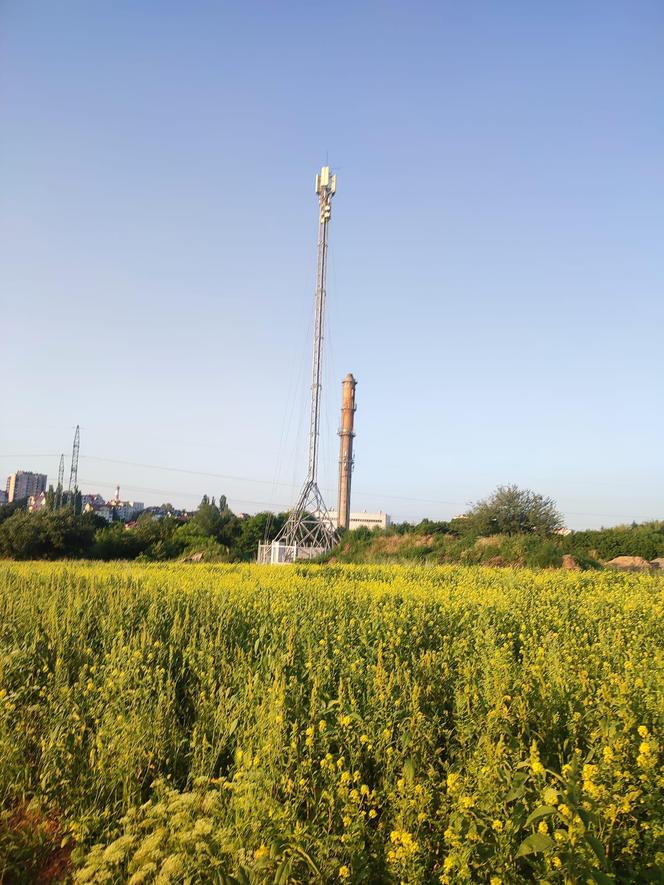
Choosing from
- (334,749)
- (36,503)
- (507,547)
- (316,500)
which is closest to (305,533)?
(316,500)

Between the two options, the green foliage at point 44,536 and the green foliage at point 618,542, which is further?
the green foliage at point 44,536

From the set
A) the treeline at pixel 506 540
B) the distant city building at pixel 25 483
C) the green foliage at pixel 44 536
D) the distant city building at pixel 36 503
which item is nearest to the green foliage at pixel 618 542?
the treeline at pixel 506 540

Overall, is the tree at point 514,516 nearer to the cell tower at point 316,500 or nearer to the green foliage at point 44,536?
the cell tower at point 316,500

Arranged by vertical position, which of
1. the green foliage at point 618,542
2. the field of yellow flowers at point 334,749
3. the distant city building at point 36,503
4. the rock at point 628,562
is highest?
the distant city building at point 36,503

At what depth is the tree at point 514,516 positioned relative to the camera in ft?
106

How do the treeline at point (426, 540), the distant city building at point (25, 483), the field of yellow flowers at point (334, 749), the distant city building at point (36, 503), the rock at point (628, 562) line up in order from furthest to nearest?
the distant city building at point (25, 483) → the distant city building at point (36, 503) → the treeline at point (426, 540) → the rock at point (628, 562) → the field of yellow flowers at point (334, 749)

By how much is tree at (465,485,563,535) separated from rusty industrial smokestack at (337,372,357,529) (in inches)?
483

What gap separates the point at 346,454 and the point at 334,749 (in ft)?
131

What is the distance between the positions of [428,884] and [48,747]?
2642 mm

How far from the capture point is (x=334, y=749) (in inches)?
150

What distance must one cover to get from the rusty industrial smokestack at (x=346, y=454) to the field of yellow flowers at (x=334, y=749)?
1447 inches

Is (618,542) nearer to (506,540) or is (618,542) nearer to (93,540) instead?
(506,540)

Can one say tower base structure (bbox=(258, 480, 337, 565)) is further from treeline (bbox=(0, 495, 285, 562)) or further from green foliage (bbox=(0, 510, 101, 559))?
green foliage (bbox=(0, 510, 101, 559))

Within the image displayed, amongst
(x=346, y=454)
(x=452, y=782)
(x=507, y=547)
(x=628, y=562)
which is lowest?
(x=452, y=782)
